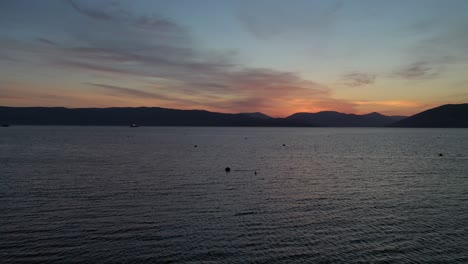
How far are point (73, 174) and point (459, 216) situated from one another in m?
53.9

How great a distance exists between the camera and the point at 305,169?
73312mm

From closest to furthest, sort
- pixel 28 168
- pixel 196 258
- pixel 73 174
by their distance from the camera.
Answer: pixel 196 258 < pixel 73 174 < pixel 28 168

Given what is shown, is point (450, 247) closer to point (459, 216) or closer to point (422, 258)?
point (422, 258)

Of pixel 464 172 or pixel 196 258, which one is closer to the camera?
pixel 196 258

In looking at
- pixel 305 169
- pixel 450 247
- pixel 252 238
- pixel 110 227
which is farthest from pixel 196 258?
pixel 305 169

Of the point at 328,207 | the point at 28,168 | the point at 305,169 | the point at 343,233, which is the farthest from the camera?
the point at 305,169

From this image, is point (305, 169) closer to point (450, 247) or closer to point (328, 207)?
point (328, 207)

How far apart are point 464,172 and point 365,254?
52491 mm

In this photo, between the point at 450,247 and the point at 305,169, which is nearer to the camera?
the point at 450,247

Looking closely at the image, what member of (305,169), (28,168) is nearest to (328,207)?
(305,169)

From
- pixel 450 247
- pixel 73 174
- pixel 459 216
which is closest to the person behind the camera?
pixel 450 247

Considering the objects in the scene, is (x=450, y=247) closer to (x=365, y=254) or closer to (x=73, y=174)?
(x=365, y=254)

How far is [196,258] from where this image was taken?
81.6 feet

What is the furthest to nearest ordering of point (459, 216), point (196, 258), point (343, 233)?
point (459, 216), point (343, 233), point (196, 258)
